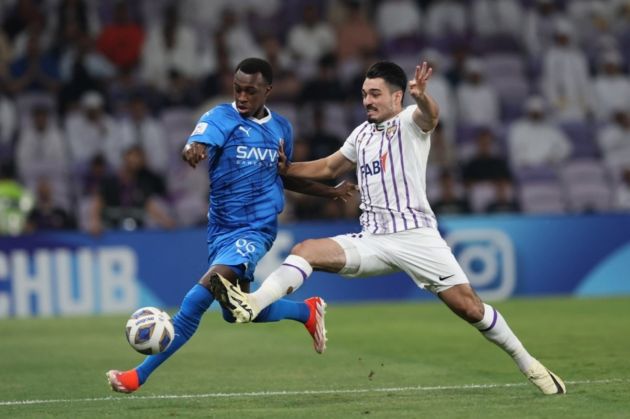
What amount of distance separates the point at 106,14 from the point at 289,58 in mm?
3350

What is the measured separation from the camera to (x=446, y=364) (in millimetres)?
10828

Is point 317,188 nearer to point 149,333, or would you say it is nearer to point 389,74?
point 389,74

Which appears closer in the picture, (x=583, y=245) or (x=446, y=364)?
(x=446, y=364)

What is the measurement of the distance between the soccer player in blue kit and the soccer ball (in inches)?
9.9

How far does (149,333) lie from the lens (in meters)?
8.29

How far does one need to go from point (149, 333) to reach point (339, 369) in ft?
8.97

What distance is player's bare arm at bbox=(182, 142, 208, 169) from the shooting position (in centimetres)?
826

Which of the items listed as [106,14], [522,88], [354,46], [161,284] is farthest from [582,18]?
[161,284]

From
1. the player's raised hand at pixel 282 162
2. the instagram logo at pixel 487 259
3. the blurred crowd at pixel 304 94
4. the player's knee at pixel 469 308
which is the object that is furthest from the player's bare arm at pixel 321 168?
the blurred crowd at pixel 304 94

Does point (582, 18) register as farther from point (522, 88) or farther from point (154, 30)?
point (154, 30)

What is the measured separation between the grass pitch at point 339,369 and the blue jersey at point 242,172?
4.13ft

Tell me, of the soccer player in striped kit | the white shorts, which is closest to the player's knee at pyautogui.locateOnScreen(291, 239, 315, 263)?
the soccer player in striped kit

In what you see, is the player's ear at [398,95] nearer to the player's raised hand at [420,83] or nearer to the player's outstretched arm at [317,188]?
the player's raised hand at [420,83]

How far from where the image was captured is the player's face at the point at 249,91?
8.91 meters
